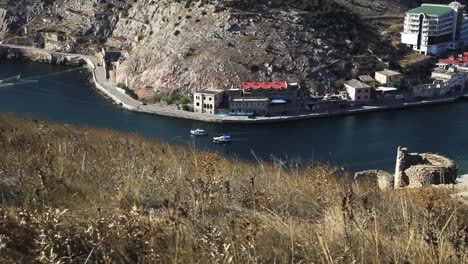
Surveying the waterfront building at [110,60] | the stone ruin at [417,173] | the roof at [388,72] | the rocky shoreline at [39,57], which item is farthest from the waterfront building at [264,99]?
the stone ruin at [417,173]

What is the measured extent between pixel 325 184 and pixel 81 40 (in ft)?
105

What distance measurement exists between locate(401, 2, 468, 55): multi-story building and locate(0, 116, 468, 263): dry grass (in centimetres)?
2782

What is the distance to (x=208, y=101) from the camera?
71.4 feet

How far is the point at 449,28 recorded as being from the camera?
30359 mm

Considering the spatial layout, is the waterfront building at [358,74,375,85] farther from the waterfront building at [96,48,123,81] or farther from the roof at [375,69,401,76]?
the waterfront building at [96,48,123,81]

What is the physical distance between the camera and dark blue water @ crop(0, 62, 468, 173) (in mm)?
17406

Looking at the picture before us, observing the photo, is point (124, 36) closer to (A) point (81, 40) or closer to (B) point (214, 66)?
(A) point (81, 40)

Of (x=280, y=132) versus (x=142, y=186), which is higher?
(x=142, y=186)

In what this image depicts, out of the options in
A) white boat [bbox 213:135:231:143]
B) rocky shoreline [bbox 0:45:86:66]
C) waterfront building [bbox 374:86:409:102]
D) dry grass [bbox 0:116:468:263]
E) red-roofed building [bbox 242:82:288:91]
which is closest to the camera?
dry grass [bbox 0:116:468:263]

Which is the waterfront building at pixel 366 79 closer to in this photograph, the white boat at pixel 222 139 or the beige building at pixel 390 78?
the beige building at pixel 390 78

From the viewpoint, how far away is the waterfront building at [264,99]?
21.7 meters

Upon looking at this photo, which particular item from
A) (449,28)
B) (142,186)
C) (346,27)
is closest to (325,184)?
(142,186)

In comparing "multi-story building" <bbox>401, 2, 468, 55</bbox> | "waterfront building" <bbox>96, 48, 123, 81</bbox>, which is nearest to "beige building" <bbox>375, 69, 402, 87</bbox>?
"multi-story building" <bbox>401, 2, 468, 55</bbox>

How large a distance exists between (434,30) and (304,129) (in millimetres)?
12422
